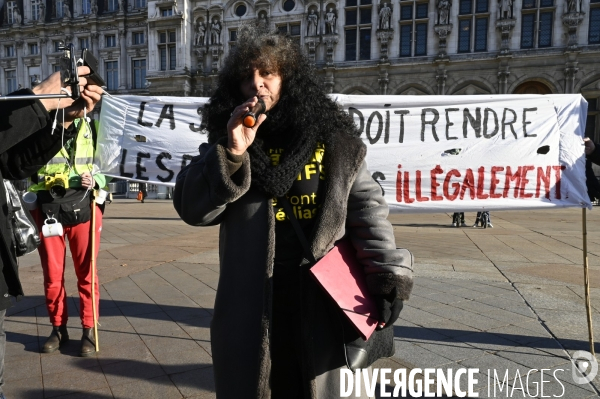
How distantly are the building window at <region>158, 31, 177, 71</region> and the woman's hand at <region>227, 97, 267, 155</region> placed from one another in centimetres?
3305

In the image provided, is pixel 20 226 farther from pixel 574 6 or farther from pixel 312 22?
pixel 574 6

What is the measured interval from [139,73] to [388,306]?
122 feet

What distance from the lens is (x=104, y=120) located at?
3.69 m

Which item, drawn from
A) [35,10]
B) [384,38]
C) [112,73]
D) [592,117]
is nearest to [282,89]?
[384,38]

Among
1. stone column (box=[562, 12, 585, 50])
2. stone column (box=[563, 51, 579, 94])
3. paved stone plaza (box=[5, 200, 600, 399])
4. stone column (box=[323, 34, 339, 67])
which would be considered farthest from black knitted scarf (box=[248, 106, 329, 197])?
stone column (box=[562, 12, 585, 50])

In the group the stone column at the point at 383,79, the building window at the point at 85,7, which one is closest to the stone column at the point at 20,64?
the building window at the point at 85,7

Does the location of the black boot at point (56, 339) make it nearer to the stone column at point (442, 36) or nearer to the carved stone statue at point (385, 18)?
the stone column at point (442, 36)

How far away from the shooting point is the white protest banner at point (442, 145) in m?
3.28

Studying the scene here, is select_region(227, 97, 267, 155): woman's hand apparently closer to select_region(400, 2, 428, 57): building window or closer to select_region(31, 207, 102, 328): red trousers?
select_region(31, 207, 102, 328): red trousers

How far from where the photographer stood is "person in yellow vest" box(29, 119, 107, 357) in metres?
3.14

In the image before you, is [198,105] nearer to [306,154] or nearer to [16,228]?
[16,228]

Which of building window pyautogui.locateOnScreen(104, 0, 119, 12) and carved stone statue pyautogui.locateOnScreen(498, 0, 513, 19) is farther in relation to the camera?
building window pyautogui.locateOnScreen(104, 0, 119, 12)

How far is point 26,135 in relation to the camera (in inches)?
65.5

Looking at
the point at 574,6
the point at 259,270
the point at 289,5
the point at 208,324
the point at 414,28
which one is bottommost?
the point at 208,324
